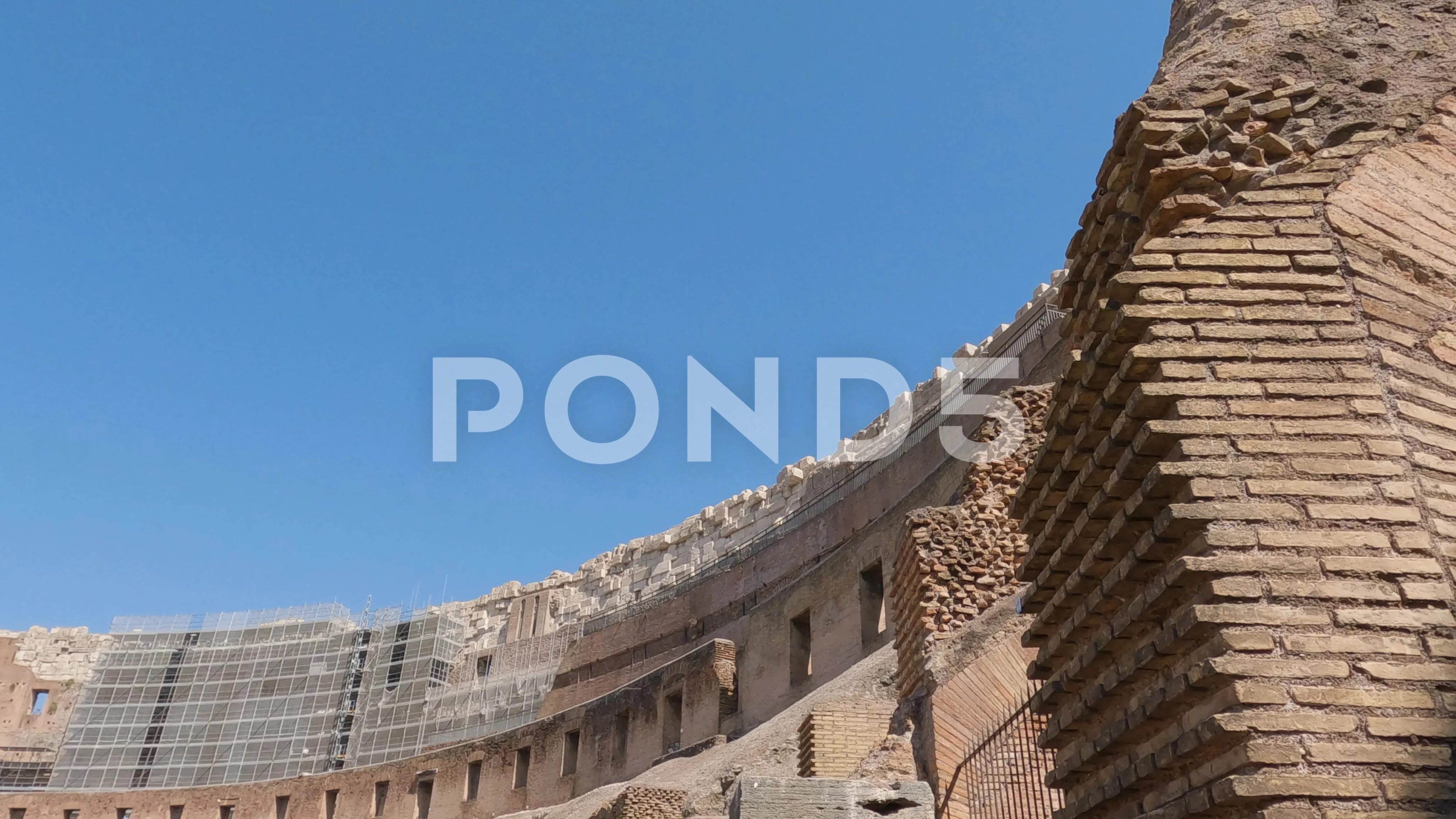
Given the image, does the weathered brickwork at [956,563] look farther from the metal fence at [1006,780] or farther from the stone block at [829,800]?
the stone block at [829,800]

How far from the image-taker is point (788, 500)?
3075cm

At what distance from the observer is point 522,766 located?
89.7ft

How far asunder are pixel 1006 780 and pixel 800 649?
49.2 ft

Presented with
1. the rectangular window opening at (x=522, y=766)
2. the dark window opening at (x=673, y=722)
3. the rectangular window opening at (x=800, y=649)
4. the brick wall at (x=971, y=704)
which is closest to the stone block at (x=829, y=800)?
the brick wall at (x=971, y=704)

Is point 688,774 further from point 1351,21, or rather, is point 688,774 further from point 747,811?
point 1351,21

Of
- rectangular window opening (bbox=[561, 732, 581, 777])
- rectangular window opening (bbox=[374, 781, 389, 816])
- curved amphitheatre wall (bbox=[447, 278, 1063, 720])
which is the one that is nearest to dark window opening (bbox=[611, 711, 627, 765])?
rectangular window opening (bbox=[561, 732, 581, 777])

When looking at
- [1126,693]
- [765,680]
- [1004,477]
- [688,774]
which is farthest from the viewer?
[765,680]

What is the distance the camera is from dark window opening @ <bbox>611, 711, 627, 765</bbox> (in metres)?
24.4

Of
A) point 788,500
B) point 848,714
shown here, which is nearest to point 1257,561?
point 848,714

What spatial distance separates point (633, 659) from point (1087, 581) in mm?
28970

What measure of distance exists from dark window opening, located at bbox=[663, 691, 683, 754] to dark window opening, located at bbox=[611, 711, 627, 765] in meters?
1.48

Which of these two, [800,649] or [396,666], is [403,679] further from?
[800,649]

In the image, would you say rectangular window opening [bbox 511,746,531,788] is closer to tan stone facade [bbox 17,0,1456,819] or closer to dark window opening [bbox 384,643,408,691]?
dark window opening [bbox 384,643,408,691]

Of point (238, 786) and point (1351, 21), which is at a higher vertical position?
point (238, 786)
